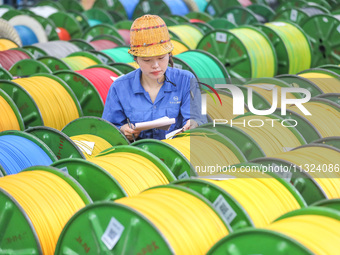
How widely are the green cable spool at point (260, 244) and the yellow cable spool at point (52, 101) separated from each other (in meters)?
4.60

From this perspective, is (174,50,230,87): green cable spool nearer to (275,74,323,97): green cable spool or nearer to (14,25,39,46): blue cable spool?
(275,74,323,97): green cable spool

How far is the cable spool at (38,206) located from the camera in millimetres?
4391

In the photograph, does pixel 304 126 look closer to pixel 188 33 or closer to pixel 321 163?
pixel 321 163

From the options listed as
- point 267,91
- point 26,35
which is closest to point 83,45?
point 26,35

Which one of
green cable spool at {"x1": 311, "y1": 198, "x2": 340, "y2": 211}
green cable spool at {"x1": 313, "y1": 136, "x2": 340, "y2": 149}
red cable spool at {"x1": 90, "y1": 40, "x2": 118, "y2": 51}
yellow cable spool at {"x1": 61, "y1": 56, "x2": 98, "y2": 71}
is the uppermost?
green cable spool at {"x1": 311, "y1": 198, "x2": 340, "y2": 211}

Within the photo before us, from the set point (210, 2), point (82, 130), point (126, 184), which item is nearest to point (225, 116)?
point (82, 130)

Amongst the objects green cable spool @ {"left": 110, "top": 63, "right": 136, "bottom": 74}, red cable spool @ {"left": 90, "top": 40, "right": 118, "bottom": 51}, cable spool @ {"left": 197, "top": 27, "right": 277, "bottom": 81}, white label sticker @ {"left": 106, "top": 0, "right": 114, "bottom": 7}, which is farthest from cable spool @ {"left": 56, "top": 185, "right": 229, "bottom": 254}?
white label sticker @ {"left": 106, "top": 0, "right": 114, "bottom": 7}

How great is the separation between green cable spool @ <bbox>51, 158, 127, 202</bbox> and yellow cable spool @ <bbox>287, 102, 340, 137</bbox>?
2.48 m

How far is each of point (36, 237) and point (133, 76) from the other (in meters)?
2.29

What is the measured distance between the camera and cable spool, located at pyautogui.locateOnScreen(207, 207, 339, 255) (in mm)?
3514

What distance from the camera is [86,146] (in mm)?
6137

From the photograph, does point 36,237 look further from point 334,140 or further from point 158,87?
point 334,140

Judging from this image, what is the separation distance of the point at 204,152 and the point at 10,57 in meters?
5.41

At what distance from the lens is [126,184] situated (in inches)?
194
